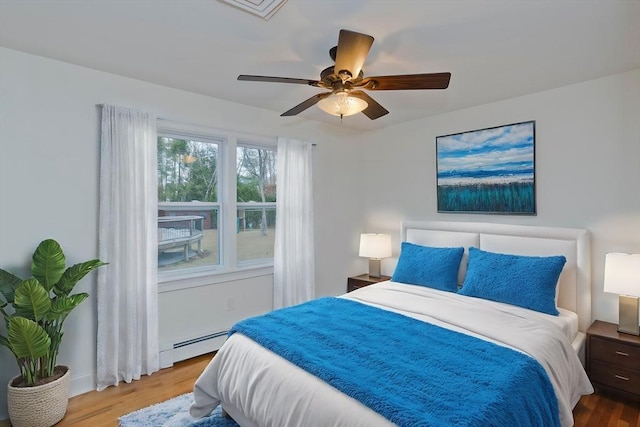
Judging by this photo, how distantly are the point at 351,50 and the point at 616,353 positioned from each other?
8.94 ft

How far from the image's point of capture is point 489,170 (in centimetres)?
329

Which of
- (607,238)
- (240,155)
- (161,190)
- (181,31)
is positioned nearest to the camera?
(181,31)

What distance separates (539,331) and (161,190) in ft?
10.4

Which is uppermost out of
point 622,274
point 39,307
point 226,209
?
point 226,209

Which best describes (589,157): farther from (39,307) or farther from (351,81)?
(39,307)

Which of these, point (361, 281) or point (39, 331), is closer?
point (39, 331)

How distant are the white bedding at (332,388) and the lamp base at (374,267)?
1324 mm

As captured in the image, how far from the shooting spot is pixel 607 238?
8.61ft

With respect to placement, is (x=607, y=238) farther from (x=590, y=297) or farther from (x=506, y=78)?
(x=506, y=78)

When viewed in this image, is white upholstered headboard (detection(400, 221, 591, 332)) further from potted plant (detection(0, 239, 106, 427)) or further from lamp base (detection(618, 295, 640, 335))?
potted plant (detection(0, 239, 106, 427))

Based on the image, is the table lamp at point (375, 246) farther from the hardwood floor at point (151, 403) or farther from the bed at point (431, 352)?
the hardwood floor at point (151, 403)

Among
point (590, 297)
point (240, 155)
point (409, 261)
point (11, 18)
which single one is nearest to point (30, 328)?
point (11, 18)

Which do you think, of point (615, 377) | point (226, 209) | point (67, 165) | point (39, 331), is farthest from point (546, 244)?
point (67, 165)

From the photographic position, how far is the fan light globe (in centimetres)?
205
